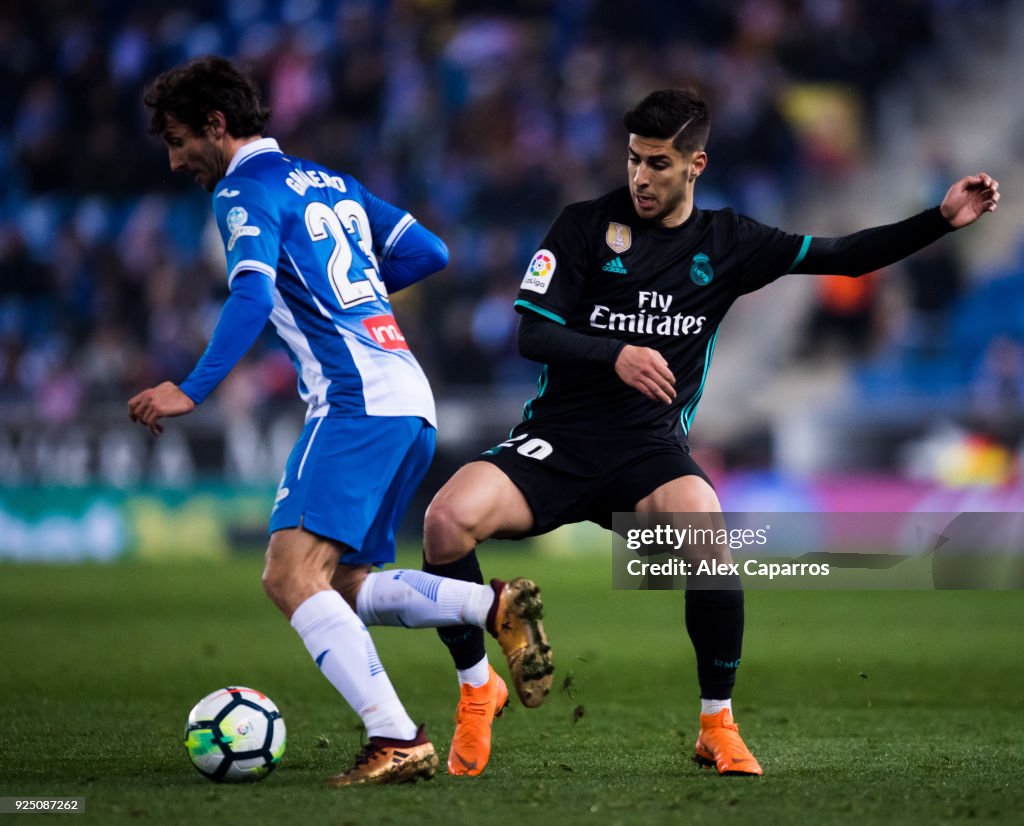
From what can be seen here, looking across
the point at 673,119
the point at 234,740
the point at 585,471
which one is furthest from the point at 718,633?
the point at 673,119

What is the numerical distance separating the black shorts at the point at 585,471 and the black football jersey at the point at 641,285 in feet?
0.25

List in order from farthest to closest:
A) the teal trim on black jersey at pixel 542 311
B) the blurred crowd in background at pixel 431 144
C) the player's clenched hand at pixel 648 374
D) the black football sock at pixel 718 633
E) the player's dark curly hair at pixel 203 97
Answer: the blurred crowd in background at pixel 431 144, the teal trim on black jersey at pixel 542 311, the black football sock at pixel 718 633, the player's dark curly hair at pixel 203 97, the player's clenched hand at pixel 648 374

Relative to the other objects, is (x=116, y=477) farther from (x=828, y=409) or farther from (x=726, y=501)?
(x=828, y=409)

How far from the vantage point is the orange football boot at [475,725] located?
A: 14.5 ft

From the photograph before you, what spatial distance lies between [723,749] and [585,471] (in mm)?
922

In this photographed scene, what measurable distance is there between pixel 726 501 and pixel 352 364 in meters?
9.42

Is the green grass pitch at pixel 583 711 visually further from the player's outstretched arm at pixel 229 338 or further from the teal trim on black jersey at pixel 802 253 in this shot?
the teal trim on black jersey at pixel 802 253

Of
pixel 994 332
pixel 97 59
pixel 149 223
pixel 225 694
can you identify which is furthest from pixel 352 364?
pixel 97 59

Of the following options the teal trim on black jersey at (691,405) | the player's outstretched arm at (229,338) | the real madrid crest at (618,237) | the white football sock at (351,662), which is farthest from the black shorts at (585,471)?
the player's outstretched arm at (229,338)

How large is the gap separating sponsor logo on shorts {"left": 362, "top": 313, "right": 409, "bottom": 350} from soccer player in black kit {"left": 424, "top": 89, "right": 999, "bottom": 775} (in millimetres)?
380

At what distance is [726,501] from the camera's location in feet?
43.8

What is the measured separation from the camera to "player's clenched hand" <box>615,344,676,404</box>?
13.7 feet

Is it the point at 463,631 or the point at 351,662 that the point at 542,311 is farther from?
the point at 351,662

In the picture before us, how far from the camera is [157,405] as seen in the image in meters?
3.87
